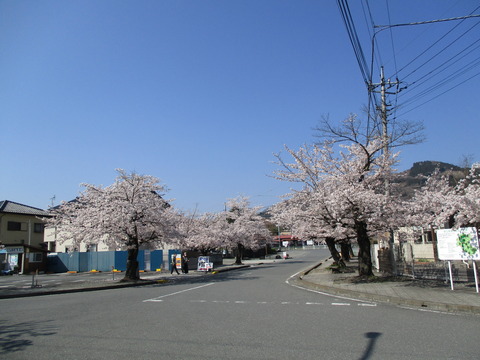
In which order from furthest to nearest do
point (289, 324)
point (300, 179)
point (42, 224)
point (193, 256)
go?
point (42, 224), point (193, 256), point (300, 179), point (289, 324)

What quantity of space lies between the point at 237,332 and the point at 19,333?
4.61 metres

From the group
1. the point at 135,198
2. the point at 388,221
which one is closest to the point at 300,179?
the point at 388,221

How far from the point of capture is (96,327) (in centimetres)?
830

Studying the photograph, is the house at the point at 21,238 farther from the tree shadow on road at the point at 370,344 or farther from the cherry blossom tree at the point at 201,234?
the tree shadow on road at the point at 370,344

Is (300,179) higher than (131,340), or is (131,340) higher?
(300,179)

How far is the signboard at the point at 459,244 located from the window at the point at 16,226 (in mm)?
44887

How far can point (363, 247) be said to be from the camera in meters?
17.4

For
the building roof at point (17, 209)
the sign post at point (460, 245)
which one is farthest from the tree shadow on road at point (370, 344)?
the building roof at point (17, 209)

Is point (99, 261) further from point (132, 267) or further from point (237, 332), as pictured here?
point (237, 332)

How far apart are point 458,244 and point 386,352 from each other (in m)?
Result: 8.29

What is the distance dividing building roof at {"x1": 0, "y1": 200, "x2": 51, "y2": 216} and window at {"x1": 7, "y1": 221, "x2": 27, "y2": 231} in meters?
1.39

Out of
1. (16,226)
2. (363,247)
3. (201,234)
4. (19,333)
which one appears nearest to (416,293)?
(363,247)

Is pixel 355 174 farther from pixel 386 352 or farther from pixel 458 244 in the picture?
pixel 386 352

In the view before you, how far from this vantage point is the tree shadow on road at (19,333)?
6.76m
